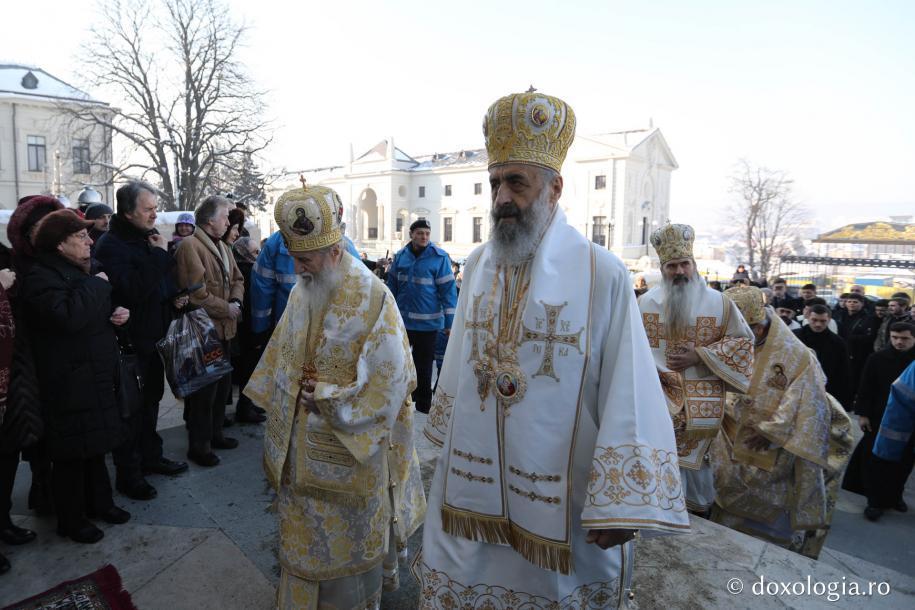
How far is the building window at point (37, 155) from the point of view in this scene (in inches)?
1415

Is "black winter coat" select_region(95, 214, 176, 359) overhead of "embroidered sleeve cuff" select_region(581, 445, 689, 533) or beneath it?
overhead

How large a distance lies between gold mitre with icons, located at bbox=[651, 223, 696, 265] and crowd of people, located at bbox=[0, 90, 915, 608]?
25 mm

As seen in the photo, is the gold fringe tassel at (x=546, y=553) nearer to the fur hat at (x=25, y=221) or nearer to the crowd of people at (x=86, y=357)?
the crowd of people at (x=86, y=357)

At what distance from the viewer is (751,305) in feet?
15.3

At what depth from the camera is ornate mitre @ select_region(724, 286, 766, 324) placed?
15.3 feet

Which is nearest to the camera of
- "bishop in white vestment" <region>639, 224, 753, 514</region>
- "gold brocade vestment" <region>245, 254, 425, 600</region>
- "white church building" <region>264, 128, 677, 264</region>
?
"gold brocade vestment" <region>245, 254, 425, 600</region>

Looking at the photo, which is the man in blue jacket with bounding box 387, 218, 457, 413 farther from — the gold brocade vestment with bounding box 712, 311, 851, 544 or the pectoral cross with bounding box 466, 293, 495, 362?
the pectoral cross with bounding box 466, 293, 495, 362

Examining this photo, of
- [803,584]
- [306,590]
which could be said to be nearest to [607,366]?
[306,590]

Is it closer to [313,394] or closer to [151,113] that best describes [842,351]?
[313,394]

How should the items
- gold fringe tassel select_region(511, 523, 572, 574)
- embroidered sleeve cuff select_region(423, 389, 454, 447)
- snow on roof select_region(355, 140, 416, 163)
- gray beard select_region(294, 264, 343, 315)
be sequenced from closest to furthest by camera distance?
gold fringe tassel select_region(511, 523, 572, 574) < embroidered sleeve cuff select_region(423, 389, 454, 447) < gray beard select_region(294, 264, 343, 315) < snow on roof select_region(355, 140, 416, 163)

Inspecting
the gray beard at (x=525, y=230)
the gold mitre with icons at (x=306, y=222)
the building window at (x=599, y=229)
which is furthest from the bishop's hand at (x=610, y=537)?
the building window at (x=599, y=229)

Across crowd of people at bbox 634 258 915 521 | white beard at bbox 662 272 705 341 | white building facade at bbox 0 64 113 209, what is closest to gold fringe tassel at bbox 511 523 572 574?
white beard at bbox 662 272 705 341

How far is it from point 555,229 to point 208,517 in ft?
10.0

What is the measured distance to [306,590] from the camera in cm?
267
